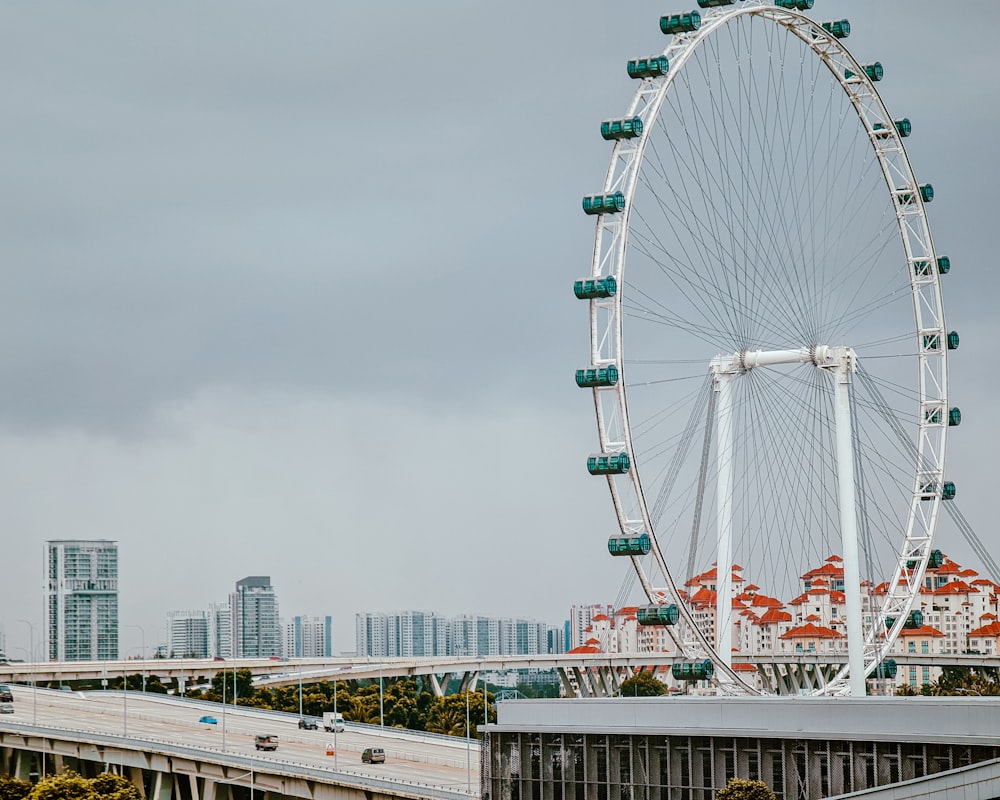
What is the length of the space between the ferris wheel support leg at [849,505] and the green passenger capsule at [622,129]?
36.2 feet

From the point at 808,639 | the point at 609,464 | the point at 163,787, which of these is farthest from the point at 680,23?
the point at 808,639

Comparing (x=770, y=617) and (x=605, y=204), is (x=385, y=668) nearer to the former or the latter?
(x=770, y=617)

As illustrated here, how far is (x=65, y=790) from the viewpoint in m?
59.9

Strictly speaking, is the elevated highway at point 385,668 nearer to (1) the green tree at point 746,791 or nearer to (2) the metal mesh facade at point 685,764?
(2) the metal mesh facade at point 685,764

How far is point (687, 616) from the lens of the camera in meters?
50.7

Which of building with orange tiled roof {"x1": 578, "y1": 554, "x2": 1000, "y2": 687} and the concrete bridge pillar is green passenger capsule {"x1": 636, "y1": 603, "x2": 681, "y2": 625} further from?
building with orange tiled roof {"x1": 578, "y1": 554, "x2": 1000, "y2": 687}

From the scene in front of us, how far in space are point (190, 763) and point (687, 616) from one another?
27.3 meters

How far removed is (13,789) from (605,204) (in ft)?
122

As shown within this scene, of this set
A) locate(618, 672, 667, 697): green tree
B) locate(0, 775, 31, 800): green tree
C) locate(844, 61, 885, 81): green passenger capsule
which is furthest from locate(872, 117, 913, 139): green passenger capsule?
locate(618, 672, 667, 697): green tree

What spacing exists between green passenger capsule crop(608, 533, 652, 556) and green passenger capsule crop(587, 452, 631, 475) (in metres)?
2.05

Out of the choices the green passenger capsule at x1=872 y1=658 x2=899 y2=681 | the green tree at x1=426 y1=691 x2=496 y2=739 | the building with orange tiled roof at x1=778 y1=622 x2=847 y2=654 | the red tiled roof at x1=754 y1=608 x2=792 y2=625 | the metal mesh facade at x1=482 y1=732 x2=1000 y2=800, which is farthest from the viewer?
the red tiled roof at x1=754 y1=608 x2=792 y2=625

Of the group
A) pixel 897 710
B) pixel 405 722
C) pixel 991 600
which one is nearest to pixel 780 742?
pixel 897 710

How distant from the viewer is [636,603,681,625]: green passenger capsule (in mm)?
49938

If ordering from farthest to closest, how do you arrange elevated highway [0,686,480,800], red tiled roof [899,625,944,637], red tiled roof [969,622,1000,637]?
red tiled roof [899,625,944,637]
red tiled roof [969,622,1000,637]
elevated highway [0,686,480,800]
